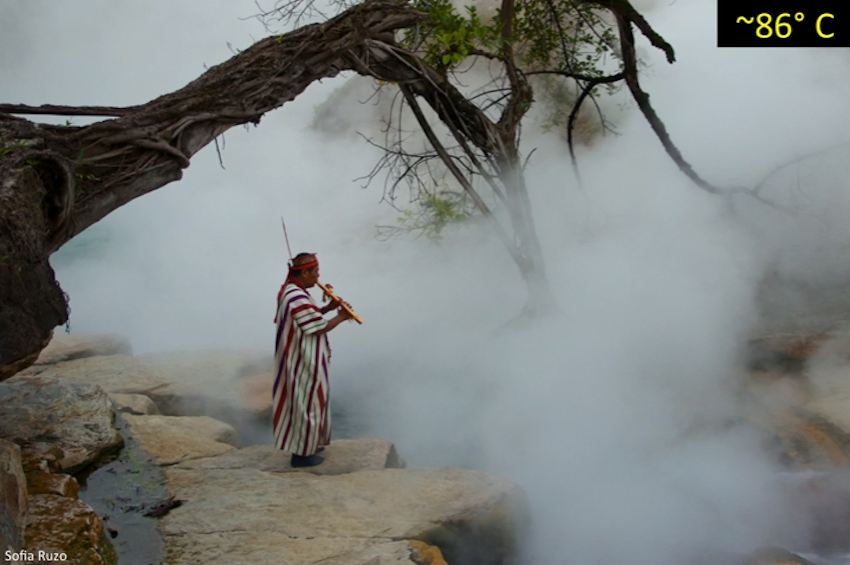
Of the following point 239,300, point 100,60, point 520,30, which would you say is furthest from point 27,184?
point 100,60

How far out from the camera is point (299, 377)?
157 inches

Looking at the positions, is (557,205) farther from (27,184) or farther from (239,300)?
(27,184)

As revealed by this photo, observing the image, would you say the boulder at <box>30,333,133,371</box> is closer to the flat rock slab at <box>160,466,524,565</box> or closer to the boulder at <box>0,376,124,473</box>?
the boulder at <box>0,376,124,473</box>

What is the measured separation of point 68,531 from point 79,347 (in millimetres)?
3747

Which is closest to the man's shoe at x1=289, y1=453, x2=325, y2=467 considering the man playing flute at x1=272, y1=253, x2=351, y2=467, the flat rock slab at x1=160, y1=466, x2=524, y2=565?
the man playing flute at x1=272, y1=253, x2=351, y2=467

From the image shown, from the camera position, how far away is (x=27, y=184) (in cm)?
295

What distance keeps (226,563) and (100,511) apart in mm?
832

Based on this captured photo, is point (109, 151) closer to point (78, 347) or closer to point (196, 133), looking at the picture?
point (196, 133)

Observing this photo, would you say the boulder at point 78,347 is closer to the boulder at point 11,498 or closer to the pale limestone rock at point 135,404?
the pale limestone rock at point 135,404

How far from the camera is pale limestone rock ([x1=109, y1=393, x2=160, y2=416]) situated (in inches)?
187

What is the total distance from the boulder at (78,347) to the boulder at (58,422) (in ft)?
5.68

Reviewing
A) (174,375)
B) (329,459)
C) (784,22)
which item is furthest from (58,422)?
(784,22)

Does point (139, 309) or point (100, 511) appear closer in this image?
point (100, 511)

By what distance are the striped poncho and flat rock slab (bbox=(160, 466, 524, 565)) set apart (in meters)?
0.20
